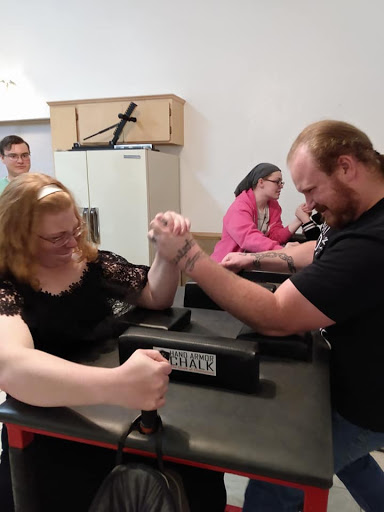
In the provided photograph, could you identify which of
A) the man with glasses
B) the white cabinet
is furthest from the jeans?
the man with glasses

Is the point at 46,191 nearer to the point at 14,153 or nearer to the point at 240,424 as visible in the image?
the point at 240,424

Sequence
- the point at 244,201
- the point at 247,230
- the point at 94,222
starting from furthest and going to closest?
the point at 94,222 < the point at 244,201 < the point at 247,230

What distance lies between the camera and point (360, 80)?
10.3ft

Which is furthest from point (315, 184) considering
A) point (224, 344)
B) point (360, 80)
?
point (360, 80)

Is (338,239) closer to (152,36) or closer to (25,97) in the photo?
(152,36)

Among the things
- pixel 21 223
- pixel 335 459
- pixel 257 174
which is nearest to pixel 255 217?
pixel 257 174

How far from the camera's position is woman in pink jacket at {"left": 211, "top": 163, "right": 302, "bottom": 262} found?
2.50m

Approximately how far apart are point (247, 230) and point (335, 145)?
1.52m

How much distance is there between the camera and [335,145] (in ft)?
3.27

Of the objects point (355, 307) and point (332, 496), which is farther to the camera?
point (332, 496)

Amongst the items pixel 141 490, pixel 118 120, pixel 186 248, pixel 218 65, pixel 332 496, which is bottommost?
pixel 332 496

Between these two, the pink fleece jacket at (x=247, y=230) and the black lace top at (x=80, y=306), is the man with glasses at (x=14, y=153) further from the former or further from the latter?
the black lace top at (x=80, y=306)

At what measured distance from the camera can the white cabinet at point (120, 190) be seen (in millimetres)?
3244

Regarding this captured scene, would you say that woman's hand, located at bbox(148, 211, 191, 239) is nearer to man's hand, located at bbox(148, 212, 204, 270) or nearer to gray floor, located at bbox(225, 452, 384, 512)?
man's hand, located at bbox(148, 212, 204, 270)
